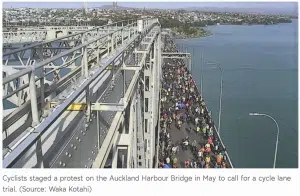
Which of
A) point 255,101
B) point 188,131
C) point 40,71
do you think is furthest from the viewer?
point 255,101

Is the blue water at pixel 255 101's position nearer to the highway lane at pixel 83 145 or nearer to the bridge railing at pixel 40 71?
the bridge railing at pixel 40 71

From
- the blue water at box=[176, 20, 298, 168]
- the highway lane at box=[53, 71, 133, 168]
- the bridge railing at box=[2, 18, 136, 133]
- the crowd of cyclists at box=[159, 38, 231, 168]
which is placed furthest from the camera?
the blue water at box=[176, 20, 298, 168]

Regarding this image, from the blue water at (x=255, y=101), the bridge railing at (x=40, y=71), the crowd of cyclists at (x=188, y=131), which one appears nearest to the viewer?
the bridge railing at (x=40, y=71)

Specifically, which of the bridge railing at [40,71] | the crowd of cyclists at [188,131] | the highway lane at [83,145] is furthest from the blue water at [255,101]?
the highway lane at [83,145]

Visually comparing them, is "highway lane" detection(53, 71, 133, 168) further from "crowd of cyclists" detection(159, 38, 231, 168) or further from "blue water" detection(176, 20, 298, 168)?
"blue water" detection(176, 20, 298, 168)

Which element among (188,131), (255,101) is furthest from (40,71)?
(255,101)

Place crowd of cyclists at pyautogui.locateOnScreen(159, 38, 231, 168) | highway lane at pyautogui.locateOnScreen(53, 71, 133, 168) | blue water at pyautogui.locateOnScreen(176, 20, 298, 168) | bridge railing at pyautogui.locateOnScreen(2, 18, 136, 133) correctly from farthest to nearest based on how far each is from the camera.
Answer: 1. blue water at pyautogui.locateOnScreen(176, 20, 298, 168)
2. crowd of cyclists at pyautogui.locateOnScreen(159, 38, 231, 168)
3. highway lane at pyautogui.locateOnScreen(53, 71, 133, 168)
4. bridge railing at pyautogui.locateOnScreen(2, 18, 136, 133)

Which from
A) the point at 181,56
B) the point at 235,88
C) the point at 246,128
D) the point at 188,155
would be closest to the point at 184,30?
the point at 181,56

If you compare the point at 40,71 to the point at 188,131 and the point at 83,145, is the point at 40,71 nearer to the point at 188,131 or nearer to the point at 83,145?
the point at 83,145

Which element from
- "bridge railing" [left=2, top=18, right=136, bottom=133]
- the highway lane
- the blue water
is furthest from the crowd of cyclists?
the highway lane

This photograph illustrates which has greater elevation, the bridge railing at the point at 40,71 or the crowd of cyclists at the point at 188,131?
the bridge railing at the point at 40,71
